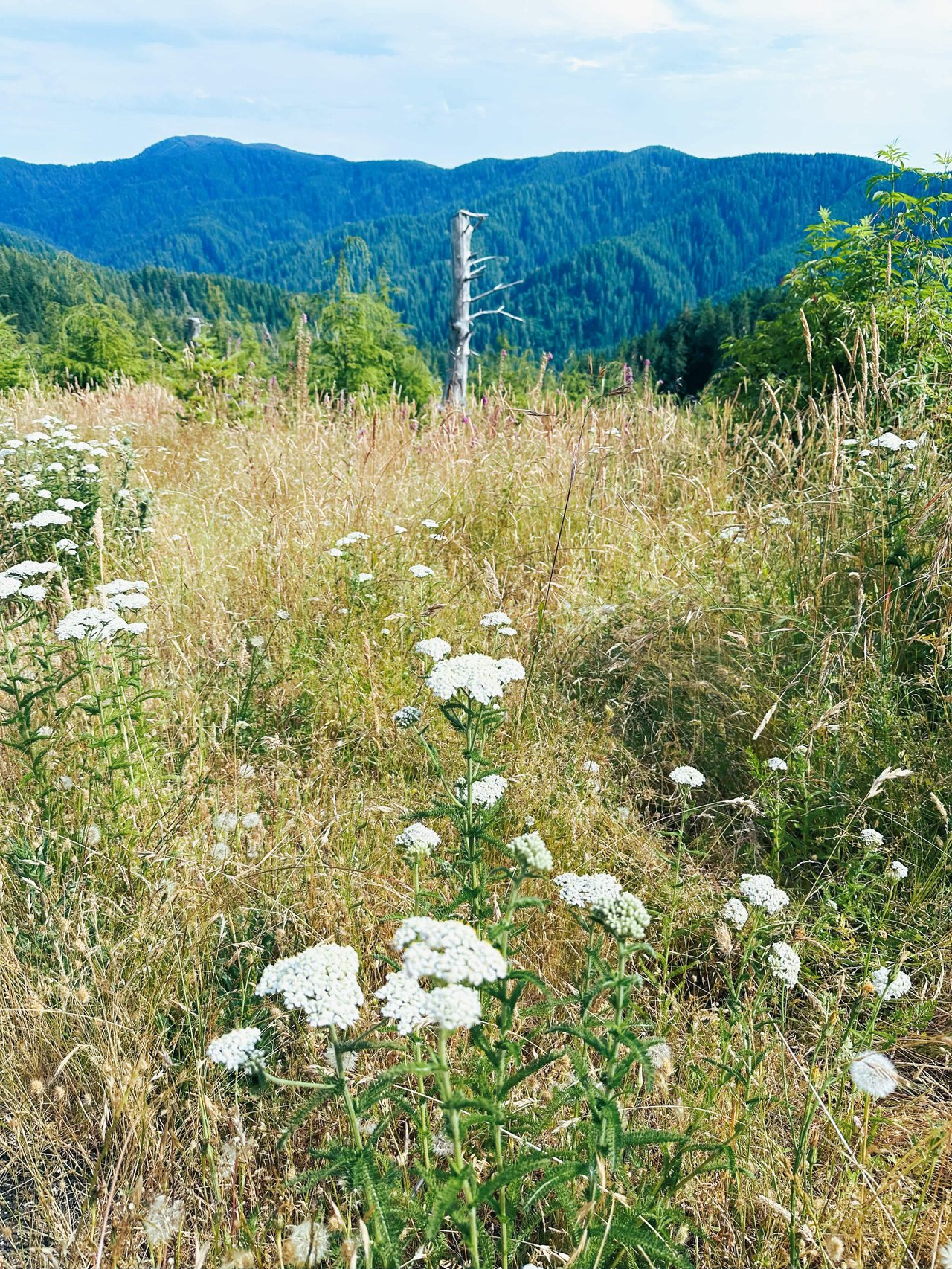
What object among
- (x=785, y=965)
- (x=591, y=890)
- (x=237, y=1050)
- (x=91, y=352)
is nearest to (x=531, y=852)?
(x=591, y=890)

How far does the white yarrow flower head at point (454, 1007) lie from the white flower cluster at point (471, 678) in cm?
68

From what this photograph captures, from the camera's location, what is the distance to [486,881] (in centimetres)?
156

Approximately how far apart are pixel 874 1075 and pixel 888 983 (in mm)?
442

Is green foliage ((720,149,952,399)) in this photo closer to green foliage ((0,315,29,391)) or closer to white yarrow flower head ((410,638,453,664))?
white yarrow flower head ((410,638,453,664))

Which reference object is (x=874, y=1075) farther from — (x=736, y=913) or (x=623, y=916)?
(x=623, y=916)

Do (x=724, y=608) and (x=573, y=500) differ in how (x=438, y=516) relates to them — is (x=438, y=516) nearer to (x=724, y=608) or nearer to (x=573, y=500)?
(x=573, y=500)

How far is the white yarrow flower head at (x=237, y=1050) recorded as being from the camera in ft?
3.73

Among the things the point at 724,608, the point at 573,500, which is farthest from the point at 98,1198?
Result: the point at 573,500

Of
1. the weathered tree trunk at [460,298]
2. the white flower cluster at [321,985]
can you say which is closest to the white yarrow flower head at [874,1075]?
the white flower cluster at [321,985]

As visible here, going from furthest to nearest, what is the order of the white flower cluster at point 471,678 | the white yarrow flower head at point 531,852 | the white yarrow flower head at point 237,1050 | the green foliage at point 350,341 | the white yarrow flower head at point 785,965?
1. the green foliage at point 350,341
2. the white flower cluster at point 471,678
3. the white yarrow flower head at point 785,965
4. the white yarrow flower head at point 531,852
5. the white yarrow flower head at point 237,1050

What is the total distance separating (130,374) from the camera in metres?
12.9

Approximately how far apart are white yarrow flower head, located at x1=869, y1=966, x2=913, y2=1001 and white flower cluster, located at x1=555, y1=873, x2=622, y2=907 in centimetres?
74

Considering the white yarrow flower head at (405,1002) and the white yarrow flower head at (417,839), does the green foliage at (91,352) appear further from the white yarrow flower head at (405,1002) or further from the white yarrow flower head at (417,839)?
the white yarrow flower head at (405,1002)

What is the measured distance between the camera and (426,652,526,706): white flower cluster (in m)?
1.59
